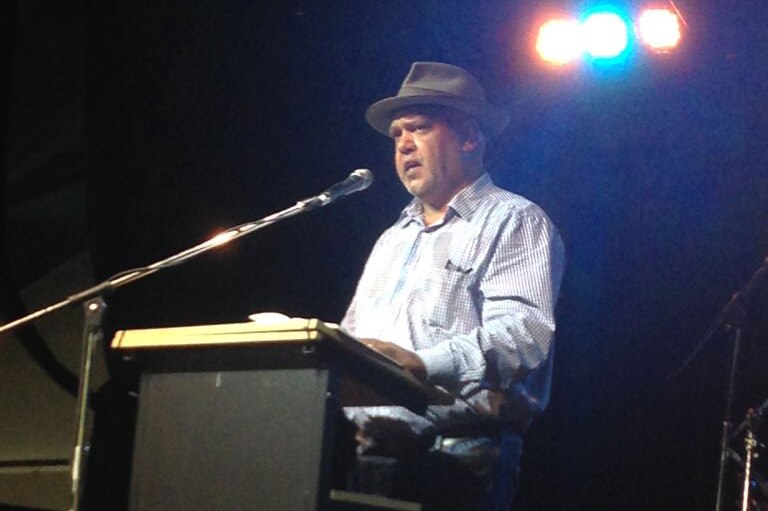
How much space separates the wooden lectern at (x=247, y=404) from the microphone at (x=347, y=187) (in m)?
0.56

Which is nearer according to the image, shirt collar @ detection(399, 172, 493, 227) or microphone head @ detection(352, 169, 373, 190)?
microphone head @ detection(352, 169, 373, 190)

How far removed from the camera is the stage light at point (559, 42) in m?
4.21

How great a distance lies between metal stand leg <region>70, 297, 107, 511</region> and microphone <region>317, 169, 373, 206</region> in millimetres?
566

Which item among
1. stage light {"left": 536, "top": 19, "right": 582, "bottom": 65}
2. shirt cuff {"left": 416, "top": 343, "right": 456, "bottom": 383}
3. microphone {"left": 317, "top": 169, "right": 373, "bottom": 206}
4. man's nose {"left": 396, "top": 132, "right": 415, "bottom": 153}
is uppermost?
stage light {"left": 536, "top": 19, "right": 582, "bottom": 65}

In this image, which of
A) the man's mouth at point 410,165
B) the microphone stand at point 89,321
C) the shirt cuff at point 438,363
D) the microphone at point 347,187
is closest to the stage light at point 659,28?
the man's mouth at point 410,165

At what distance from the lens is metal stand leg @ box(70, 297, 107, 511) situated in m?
2.23

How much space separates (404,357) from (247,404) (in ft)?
1.20

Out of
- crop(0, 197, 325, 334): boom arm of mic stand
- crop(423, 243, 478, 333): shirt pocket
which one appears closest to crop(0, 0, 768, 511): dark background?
crop(423, 243, 478, 333): shirt pocket

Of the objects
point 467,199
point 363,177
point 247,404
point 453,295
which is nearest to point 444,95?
point 467,199

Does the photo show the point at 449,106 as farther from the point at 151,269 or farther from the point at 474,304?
the point at 151,269

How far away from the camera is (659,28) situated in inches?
163

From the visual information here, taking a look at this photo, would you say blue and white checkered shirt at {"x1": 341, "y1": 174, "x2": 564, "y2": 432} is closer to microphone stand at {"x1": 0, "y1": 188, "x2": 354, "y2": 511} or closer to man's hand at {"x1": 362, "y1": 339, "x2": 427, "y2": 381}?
man's hand at {"x1": 362, "y1": 339, "x2": 427, "y2": 381}

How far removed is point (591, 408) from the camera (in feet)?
14.5

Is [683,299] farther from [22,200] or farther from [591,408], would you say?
[22,200]
